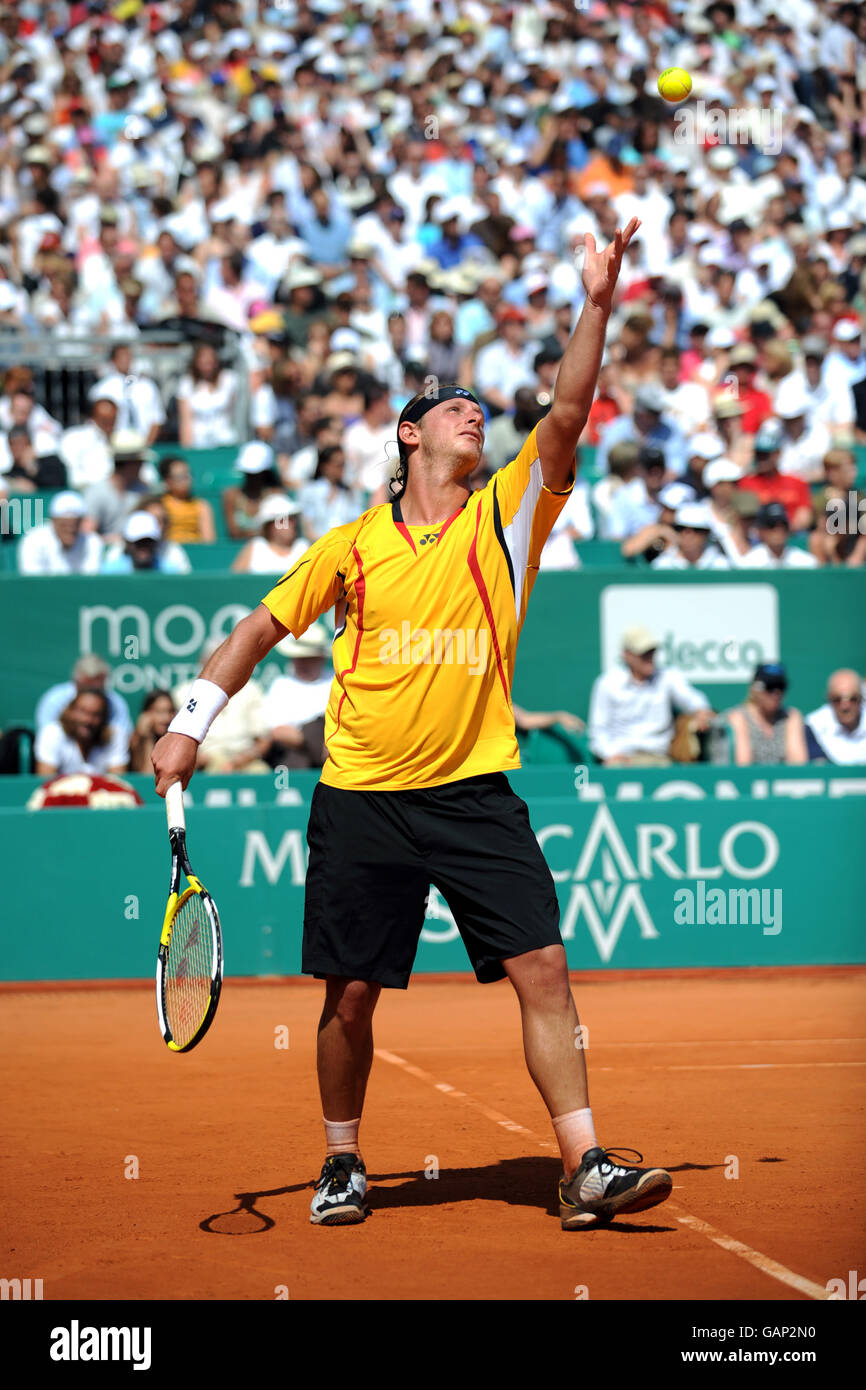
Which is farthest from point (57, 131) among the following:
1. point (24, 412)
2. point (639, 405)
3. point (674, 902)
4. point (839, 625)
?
point (674, 902)

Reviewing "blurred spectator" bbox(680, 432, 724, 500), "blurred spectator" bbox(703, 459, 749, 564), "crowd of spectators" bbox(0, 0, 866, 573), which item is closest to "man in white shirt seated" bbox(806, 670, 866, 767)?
"crowd of spectators" bbox(0, 0, 866, 573)

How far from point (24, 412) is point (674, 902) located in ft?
19.8

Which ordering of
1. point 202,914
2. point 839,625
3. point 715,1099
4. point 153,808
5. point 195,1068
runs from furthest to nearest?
point 839,625
point 153,808
point 195,1068
point 715,1099
point 202,914

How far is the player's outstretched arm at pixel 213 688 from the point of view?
4988mm

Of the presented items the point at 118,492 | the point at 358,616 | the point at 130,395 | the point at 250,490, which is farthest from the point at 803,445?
the point at 358,616

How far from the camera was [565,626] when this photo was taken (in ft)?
39.6

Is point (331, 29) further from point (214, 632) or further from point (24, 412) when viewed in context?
point (214, 632)

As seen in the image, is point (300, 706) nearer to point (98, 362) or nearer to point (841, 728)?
point (841, 728)

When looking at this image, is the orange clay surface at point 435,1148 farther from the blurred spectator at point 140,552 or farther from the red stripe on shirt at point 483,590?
the blurred spectator at point 140,552

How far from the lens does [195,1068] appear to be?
26.2 feet

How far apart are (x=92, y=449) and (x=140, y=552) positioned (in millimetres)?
1430

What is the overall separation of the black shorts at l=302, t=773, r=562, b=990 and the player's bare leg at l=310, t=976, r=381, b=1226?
10cm

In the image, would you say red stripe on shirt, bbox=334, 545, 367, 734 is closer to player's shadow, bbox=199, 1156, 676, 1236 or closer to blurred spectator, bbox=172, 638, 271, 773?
player's shadow, bbox=199, 1156, 676, 1236

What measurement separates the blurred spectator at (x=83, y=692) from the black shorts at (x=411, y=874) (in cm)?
617
